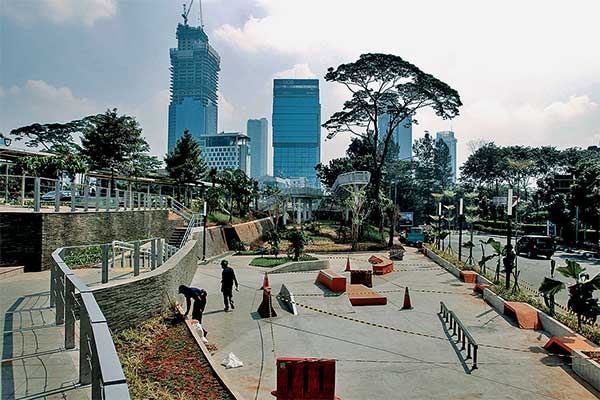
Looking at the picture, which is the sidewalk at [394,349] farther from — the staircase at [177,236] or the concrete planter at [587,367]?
the staircase at [177,236]

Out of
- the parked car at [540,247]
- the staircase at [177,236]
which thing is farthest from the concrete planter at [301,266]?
the parked car at [540,247]

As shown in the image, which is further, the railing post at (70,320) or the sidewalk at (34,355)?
the railing post at (70,320)

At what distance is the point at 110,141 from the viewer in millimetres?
34312

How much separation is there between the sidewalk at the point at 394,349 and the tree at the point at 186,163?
2833cm

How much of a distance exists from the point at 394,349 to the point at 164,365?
4488mm

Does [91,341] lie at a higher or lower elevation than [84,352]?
higher

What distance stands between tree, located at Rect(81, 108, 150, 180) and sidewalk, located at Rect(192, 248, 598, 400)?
23.7 metres

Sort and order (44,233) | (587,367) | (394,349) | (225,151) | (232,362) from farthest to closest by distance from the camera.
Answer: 1. (225,151)
2. (44,233)
3. (394,349)
4. (232,362)
5. (587,367)

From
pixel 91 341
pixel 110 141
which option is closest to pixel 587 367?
pixel 91 341

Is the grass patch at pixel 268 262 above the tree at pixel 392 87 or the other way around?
the other way around

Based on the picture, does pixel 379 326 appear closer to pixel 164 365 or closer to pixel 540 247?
pixel 164 365

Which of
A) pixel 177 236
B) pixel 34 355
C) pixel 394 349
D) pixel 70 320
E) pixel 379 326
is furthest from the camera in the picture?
pixel 177 236

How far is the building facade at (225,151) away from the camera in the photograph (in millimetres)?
165875

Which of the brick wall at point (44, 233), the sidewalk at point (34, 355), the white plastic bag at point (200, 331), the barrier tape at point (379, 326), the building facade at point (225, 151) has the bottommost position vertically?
the barrier tape at point (379, 326)
